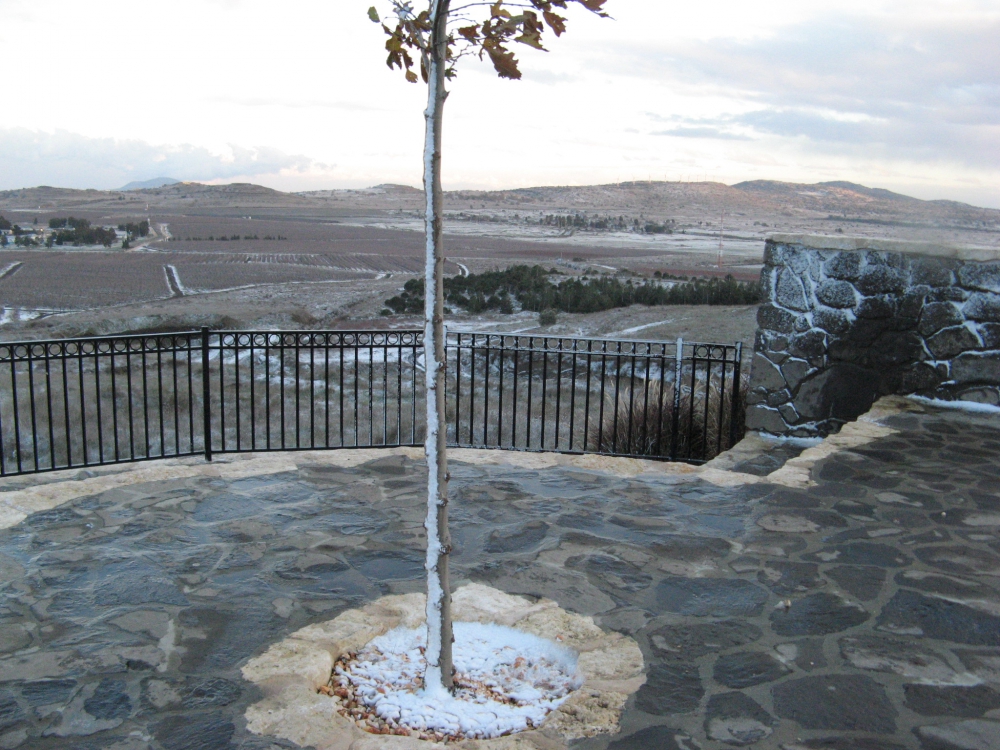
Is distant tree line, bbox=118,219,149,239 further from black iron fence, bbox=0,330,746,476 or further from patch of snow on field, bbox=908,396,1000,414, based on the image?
patch of snow on field, bbox=908,396,1000,414

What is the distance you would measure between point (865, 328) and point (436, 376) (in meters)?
5.79

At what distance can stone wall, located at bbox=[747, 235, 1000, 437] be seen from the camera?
7340mm

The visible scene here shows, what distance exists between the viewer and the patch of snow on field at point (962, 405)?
7375 millimetres

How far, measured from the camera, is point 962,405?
7.52 metres

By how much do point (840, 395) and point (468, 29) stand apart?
6.04m

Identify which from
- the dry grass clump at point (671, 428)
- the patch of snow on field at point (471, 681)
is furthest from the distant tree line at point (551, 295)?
the patch of snow on field at point (471, 681)

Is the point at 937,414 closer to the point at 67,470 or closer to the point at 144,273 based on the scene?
the point at 67,470

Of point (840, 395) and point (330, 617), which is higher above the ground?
point (840, 395)

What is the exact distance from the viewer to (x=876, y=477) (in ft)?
19.4

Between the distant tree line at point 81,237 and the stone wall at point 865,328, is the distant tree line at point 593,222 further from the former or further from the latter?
the stone wall at point 865,328

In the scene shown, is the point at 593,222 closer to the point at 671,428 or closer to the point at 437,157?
the point at 671,428

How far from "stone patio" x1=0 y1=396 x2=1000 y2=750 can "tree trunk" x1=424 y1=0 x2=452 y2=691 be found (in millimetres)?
724

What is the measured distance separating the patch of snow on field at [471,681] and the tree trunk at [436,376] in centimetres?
13

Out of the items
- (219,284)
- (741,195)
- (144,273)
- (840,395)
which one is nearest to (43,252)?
(144,273)
